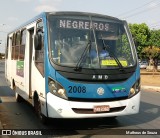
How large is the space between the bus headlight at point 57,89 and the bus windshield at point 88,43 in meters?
0.46

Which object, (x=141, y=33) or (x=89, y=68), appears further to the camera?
(x=141, y=33)

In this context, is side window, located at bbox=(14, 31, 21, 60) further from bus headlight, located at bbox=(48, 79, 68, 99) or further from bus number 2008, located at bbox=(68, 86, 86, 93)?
bus number 2008, located at bbox=(68, 86, 86, 93)

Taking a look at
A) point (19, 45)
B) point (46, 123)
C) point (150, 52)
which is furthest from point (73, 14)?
point (150, 52)

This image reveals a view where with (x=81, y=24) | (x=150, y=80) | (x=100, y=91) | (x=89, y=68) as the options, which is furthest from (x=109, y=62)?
(x=150, y=80)

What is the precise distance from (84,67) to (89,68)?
0.36 ft

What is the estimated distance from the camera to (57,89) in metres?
7.61

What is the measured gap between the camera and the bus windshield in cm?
792

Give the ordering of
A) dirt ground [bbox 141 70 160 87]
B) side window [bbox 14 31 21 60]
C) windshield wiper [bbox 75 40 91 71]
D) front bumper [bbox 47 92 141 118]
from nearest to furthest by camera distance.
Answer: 1. front bumper [bbox 47 92 141 118]
2. windshield wiper [bbox 75 40 91 71]
3. side window [bbox 14 31 21 60]
4. dirt ground [bbox 141 70 160 87]

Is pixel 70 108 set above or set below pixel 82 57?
below

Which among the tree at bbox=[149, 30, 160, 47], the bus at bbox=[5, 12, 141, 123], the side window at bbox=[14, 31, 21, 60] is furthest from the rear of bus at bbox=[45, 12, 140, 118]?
the tree at bbox=[149, 30, 160, 47]

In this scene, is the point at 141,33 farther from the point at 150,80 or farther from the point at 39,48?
the point at 39,48

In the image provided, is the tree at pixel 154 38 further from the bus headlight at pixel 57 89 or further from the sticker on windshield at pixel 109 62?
the bus headlight at pixel 57 89

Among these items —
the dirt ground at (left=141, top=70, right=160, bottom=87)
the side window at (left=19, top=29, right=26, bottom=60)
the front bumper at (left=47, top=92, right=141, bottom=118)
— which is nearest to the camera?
the front bumper at (left=47, top=92, right=141, bottom=118)

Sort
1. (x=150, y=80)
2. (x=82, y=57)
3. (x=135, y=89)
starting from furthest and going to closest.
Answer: (x=150, y=80), (x=135, y=89), (x=82, y=57)
